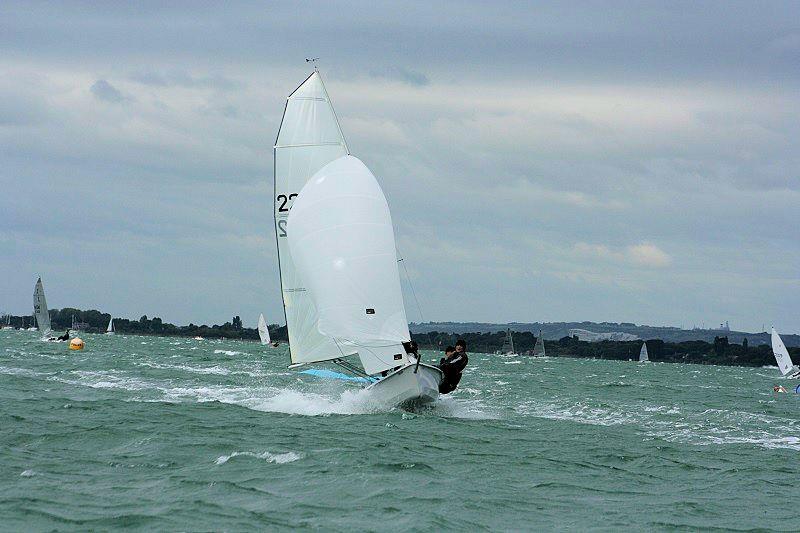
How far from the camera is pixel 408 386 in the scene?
2525 centimetres

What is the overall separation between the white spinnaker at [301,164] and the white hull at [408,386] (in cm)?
351

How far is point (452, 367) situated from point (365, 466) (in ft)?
29.4

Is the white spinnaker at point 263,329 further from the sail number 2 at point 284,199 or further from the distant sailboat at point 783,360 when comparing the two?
the sail number 2 at point 284,199

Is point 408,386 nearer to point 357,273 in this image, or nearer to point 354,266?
point 357,273

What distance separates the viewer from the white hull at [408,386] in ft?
82.3

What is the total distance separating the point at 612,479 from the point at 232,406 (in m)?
12.2

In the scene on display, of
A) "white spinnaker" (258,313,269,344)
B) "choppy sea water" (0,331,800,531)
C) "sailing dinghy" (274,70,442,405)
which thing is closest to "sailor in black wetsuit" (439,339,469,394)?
"sailing dinghy" (274,70,442,405)

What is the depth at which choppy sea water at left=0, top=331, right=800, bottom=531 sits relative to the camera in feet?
44.4

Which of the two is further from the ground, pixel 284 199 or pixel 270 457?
pixel 284 199

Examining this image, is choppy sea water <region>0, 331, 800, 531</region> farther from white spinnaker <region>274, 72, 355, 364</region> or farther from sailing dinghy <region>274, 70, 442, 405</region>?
white spinnaker <region>274, 72, 355, 364</region>

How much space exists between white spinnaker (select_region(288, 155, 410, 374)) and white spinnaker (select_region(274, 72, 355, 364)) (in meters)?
2.25

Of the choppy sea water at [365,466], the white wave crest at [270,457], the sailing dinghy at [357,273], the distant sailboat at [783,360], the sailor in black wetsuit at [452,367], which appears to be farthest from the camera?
the distant sailboat at [783,360]

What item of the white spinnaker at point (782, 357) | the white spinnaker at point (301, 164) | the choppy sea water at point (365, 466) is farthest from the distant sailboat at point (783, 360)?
the white spinnaker at point (301, 164)

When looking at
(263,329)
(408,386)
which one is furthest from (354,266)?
(263,329)
